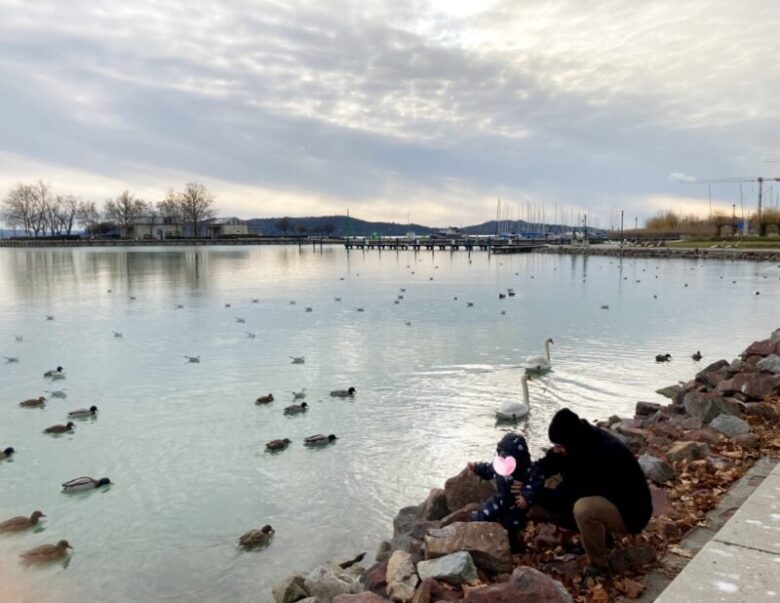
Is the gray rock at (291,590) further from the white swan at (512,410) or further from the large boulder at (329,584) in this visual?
the white swan at (512,410)

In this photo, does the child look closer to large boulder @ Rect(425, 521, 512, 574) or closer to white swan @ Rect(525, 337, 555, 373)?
large boulder @ Rect(425, 521, 512, 574)

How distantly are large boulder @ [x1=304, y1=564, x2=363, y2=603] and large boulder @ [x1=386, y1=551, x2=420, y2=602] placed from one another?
0.66 meters

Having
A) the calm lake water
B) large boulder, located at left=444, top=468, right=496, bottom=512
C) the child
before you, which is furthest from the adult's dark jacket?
the calm lake water

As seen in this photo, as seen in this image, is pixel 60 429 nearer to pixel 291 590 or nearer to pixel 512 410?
pixel 291 590

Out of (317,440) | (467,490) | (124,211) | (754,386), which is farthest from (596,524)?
(124,211)

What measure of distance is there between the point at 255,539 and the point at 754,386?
8.55 metres

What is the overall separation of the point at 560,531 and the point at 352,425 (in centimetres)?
732

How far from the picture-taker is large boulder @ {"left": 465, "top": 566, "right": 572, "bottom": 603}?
12.6ft

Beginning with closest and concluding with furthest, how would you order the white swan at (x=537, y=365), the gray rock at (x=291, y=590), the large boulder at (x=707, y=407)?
the gray rock at (x=291, y=590) → the large boulder at (x=707, y=407) → the white swan at (x=537, y=365)

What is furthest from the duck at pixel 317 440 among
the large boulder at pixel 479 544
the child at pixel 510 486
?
the child at pixel 510 486

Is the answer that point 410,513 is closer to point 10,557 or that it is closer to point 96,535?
point 96,535

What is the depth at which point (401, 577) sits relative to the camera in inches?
191

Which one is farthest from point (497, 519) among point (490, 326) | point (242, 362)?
point (490, 326)

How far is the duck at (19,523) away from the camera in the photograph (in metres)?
7.95
